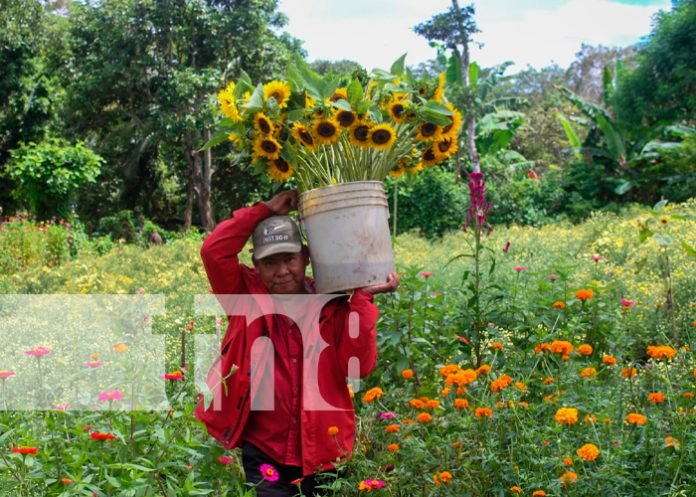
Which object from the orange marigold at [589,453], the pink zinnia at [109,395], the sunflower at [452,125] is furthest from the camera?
the sunflower at [452,125]

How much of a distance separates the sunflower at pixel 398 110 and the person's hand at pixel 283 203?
409mm

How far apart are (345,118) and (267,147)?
256mm

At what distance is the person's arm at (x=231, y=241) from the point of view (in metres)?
2.33

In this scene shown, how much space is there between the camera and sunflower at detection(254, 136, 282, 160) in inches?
85.7

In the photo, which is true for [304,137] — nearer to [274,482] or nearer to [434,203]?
[274,482]

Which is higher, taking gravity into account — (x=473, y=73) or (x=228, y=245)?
(x=473, y=73)

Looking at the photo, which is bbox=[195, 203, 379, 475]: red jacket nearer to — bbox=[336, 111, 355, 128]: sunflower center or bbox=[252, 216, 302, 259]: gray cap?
bbox=[252, 216, 302, 259]: gray cap

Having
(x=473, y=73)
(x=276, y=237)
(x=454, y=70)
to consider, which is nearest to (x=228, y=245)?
(x=276, y=237)

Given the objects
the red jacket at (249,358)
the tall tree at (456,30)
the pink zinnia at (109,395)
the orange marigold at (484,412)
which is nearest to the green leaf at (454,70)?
the tall tree at (456,30)

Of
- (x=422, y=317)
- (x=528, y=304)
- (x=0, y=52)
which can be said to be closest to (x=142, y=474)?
(x=422, y=317)

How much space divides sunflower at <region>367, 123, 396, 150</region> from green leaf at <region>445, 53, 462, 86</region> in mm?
15322

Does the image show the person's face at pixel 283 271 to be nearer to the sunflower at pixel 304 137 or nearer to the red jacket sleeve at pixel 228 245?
the red jacket sleeve at pixel 228 245

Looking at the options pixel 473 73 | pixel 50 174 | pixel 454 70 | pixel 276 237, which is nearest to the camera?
pixel 276 237

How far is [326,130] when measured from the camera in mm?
2193
